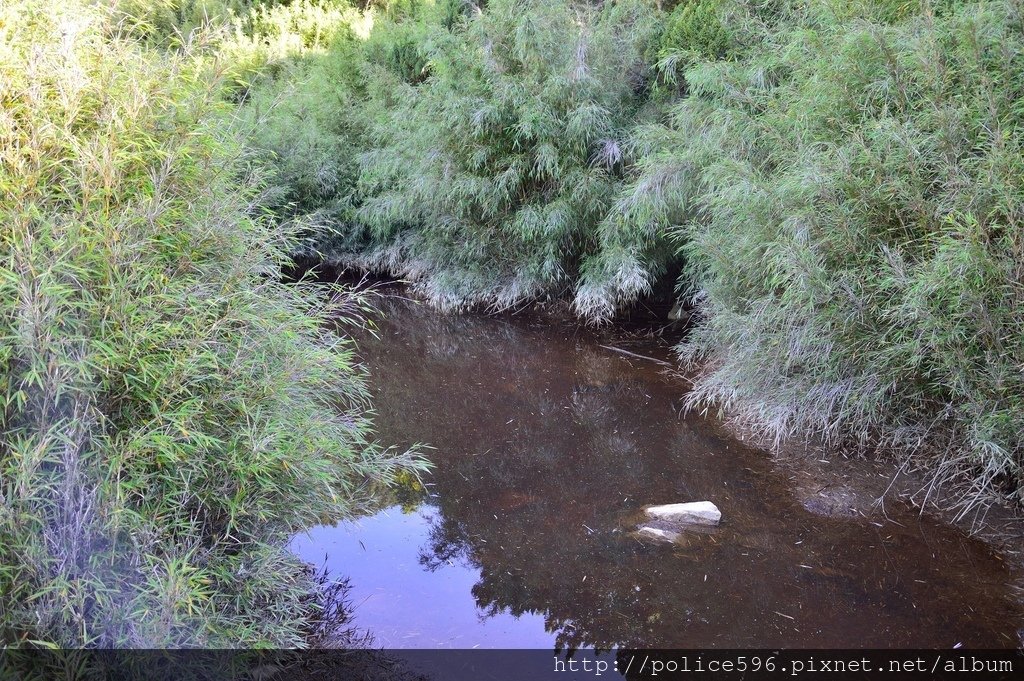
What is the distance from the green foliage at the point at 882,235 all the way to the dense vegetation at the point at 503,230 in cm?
2

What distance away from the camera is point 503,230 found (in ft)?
26.5

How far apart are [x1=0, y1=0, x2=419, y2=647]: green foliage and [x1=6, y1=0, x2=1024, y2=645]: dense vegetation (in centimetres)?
1

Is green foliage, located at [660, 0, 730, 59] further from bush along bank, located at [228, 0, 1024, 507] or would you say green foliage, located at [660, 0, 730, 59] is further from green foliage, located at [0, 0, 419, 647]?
green foliage, located at [0, 0, 419, 647]

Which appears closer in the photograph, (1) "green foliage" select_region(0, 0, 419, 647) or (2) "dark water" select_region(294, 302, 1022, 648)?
(1) "green foliage" select_region(0, 0, 419, 647)

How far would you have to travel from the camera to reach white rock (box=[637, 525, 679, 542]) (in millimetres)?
3998

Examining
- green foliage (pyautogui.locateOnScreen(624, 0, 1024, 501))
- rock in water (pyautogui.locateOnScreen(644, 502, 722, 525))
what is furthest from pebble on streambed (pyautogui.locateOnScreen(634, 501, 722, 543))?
green foliage (pyautogui.locateOnScreen(624, 0, 1024, 501))

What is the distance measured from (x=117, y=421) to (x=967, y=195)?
3955 millimetres

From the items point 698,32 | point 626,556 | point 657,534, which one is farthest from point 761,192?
point 698,32

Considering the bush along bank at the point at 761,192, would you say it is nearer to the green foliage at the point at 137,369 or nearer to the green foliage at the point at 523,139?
the green foliage at the point at 523,139

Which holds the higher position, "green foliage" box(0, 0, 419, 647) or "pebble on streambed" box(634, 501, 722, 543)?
"green foliage" box(0, 0, 419, 647)

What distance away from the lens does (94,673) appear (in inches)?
93.4

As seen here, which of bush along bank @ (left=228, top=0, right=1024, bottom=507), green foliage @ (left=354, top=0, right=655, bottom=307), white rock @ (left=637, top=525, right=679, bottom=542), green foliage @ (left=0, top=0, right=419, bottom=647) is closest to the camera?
green foliage @ (left=0, top=0, right=419, bottom=647)

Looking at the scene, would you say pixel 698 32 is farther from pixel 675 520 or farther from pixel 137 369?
pixel 137 369

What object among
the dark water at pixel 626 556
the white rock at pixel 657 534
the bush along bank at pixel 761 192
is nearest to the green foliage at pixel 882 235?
the bush along bank at pixel 761 192
